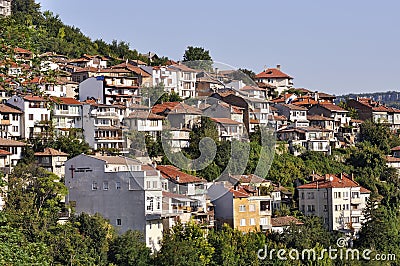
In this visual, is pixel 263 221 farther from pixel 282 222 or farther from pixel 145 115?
pixel 145 115

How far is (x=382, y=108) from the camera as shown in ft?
112

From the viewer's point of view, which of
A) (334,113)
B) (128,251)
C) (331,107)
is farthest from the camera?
(331,107)

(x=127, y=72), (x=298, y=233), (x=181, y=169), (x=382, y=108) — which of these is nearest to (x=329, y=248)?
(x=298, y=233)

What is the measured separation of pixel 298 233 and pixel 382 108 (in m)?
14.7

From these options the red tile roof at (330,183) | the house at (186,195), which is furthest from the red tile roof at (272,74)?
the house at (186,195)

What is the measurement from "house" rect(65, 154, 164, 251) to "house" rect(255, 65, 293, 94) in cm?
1676

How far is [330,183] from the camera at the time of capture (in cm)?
2405

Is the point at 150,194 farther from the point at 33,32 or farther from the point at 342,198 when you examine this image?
the point at 33,32

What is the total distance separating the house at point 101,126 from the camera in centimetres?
2298

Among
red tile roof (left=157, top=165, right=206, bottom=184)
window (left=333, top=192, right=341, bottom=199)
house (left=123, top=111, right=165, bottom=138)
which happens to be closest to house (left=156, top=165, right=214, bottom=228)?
red tile roof (left=157, top=165, right=206, bottom=184)

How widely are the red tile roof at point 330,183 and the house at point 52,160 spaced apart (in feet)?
22.1

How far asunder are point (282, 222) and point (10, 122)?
22.7 ft

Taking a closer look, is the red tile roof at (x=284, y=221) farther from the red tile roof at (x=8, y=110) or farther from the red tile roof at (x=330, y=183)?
the red tile roof at (x=8, y=110)

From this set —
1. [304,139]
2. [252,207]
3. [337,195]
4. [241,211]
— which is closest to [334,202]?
[337,195]
